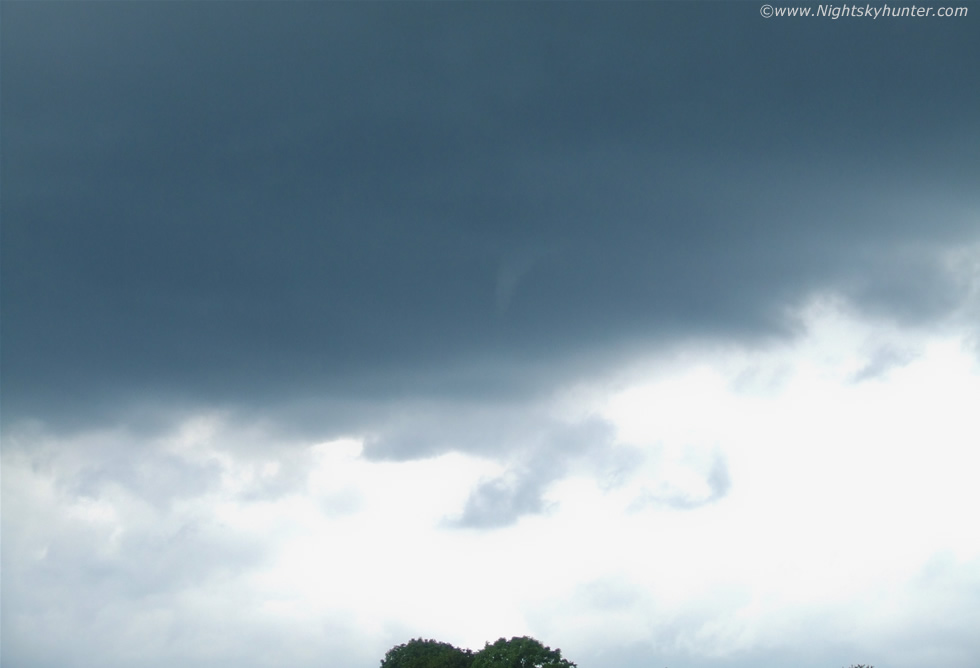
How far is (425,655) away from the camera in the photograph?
133 metres

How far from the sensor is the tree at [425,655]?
388 feet

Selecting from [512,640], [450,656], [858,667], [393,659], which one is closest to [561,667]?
[512,640]

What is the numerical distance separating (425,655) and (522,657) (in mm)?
31822

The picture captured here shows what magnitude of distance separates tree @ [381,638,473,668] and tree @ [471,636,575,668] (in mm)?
11008

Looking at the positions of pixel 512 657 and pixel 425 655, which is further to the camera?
pixel 425 655

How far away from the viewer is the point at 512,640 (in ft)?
357

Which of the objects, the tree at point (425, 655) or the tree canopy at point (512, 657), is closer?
the tree canopy at point (512, 657)

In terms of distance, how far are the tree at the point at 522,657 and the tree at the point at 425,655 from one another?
1101cm

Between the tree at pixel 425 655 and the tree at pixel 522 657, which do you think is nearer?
the tree at pixel 522 657

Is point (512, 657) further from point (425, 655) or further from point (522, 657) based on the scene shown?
point (425, 655)

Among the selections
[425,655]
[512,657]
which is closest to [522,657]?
[512,657]

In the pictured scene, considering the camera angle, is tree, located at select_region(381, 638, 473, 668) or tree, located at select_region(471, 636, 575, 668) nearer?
tree, located at select_region(471, 636, 575, 668)

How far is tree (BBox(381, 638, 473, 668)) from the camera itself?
118125 millimetres

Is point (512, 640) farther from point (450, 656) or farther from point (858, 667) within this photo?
point (858, 667)
